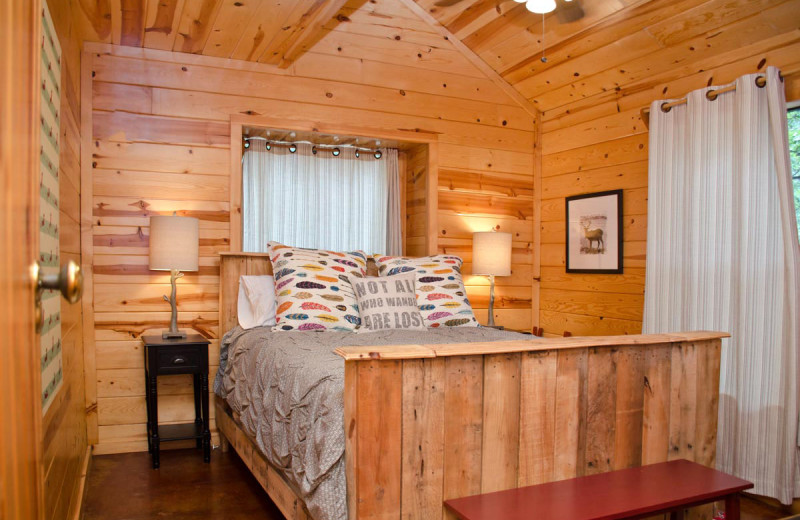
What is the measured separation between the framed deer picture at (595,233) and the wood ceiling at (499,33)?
682 millimetres

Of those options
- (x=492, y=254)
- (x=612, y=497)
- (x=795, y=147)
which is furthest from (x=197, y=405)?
(x=795, y=147)

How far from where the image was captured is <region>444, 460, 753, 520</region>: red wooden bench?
5.13 feet

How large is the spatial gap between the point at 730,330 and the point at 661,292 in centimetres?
42

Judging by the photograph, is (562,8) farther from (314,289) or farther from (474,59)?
(314,289)

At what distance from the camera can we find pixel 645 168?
361 centimetres

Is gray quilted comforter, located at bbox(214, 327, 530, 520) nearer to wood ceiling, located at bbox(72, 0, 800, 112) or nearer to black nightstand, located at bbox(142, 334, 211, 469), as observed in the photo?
black nightstand, located at bbox(142, 334, 211, 469)

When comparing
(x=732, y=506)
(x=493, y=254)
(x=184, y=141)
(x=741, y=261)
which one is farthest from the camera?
(x=493, y=254)

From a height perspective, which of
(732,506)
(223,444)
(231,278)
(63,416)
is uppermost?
(231,278)

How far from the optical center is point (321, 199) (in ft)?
13.6

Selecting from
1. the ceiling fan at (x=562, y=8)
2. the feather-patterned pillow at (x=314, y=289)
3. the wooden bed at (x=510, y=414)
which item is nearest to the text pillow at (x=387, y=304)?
the feather-patterned pillow at (x=314, y=289)

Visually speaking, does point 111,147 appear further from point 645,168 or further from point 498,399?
point 645,168

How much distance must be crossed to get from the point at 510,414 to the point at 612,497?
0.35 metres

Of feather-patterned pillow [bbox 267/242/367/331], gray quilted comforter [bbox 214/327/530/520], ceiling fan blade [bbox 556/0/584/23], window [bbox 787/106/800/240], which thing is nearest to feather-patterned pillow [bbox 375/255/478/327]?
gray quilted comforter [bbox 214/327/530/520]

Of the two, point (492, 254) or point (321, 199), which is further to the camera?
point (321, 199)
